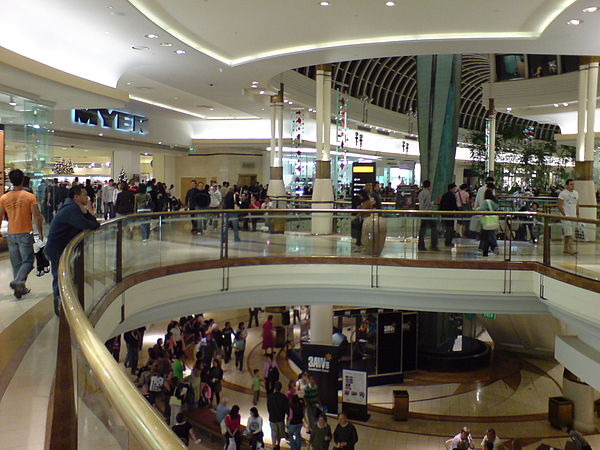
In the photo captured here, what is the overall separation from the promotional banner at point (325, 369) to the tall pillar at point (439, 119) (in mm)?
5637

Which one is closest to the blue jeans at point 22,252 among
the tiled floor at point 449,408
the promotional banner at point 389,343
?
the tiled floor at point 449,408

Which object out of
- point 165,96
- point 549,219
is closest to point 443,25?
point 549,219

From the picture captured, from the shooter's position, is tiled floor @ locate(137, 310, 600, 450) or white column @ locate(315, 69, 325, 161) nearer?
tiled floor @ locate(137, 310, 600, 450)

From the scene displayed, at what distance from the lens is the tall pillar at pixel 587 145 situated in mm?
14508

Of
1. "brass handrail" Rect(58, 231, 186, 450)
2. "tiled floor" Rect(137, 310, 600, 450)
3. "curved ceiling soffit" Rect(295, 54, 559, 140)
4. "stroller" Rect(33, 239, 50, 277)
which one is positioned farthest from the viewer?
"curved ceiling soffit" Rect(295, 54, 559, 140)

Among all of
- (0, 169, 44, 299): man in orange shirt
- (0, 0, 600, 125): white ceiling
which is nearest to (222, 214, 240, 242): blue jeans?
(0, 0, 600, 125): white ceiling

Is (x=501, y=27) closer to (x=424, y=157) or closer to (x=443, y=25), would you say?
(x=443, y=25)

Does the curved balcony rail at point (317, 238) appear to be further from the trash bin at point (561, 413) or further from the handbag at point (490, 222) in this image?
the trash bin at point (561, 413)

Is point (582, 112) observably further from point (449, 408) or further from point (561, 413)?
point (449, 408)

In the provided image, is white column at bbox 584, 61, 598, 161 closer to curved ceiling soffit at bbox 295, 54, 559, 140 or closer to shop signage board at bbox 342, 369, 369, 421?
shop signage board at bbox 342, 369, 369, 421

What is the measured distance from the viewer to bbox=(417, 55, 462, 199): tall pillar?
16328 mm

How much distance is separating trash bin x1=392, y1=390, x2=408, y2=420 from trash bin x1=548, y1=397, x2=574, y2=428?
345 cm

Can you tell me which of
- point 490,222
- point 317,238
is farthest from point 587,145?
point 317,238

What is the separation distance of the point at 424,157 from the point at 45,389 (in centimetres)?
1407
